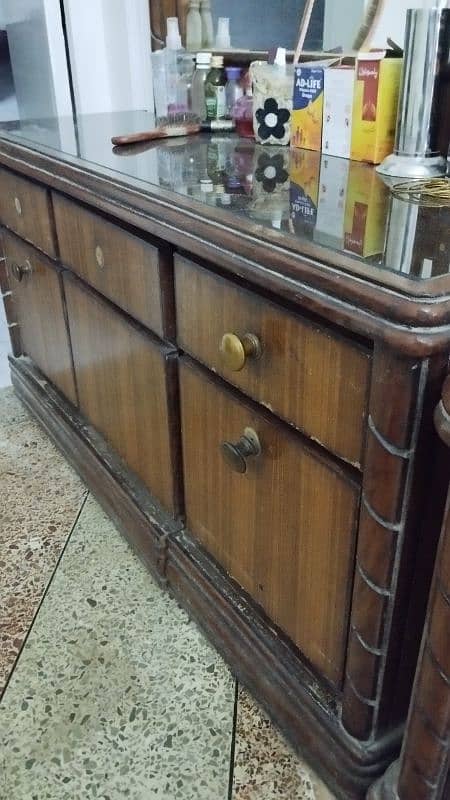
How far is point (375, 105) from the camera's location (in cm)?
104

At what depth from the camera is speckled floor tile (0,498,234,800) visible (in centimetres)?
94

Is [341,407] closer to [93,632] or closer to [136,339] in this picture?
[136,339]

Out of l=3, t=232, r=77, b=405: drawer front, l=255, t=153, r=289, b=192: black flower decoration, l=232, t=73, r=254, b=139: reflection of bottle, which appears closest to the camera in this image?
l=255, t=153, r=289, b=192: black flower decoration

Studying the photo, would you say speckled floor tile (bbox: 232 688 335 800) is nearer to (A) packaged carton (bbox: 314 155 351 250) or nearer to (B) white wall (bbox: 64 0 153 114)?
(A) packaged carton (bbox: 314 155 351 250)

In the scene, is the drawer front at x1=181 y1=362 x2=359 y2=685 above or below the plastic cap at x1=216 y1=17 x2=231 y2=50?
below

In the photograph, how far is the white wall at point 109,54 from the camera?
179 cm

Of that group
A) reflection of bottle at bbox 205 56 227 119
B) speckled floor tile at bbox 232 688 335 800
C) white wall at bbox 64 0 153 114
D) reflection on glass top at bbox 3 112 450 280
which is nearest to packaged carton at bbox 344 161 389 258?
reflection on glass top at bbox 3 112 450 280

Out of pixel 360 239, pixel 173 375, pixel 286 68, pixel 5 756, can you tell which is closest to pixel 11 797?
pixel 5 756

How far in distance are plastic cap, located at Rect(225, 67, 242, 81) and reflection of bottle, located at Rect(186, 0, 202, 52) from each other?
0.17 metres

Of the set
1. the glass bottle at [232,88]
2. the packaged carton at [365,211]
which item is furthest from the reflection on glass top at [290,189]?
the glass bottle at [232,88]

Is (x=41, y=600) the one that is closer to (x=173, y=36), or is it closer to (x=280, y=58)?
(x=280, y=58)

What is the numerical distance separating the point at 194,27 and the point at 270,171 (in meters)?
0.71

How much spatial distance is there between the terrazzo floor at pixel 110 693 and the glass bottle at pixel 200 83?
2.92ft

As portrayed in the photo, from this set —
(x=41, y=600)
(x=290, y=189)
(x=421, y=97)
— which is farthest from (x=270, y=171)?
(x=41, y=600)
